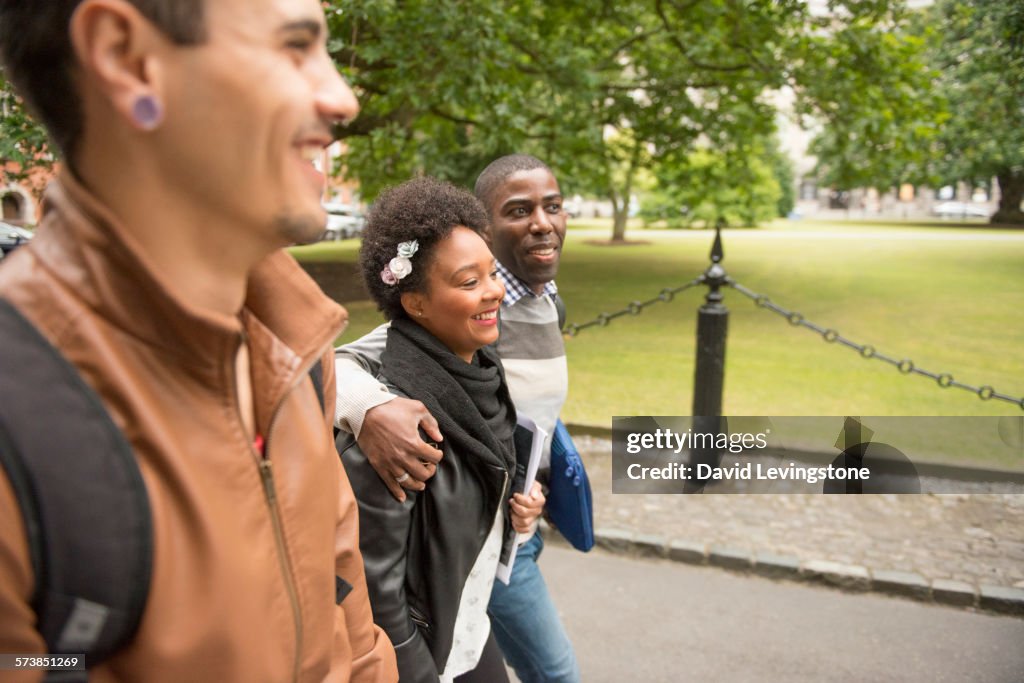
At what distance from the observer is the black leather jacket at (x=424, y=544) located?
1844 mm

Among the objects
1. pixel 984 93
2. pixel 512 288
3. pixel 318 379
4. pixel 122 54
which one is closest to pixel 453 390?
pixel 318 379

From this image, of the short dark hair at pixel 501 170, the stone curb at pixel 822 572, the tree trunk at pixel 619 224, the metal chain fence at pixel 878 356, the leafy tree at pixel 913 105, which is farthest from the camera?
the tree trunk at pixel 619 224

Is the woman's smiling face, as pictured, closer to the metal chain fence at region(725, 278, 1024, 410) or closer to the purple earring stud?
the purple earring stud

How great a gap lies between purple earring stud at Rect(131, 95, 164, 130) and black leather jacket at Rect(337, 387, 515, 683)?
113 centimetres

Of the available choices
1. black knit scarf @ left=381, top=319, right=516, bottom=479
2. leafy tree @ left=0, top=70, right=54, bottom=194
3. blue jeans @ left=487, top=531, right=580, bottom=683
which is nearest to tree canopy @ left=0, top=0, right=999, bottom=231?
leafy tree @ left=0, top=70, right=54, bottom=194

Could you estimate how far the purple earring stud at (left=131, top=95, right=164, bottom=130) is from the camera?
0.92m

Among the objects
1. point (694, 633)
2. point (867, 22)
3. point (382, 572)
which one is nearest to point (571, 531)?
point (382, 572)

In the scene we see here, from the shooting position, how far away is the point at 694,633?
402 centimetres

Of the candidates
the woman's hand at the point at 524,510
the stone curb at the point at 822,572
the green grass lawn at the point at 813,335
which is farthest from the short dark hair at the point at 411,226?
the green grass lawn at the point at 813,335

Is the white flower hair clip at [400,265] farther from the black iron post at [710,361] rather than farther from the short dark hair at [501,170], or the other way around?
the black iron post at [710,361]

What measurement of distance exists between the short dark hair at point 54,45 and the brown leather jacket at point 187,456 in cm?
9

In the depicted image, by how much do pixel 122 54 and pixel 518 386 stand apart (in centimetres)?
180

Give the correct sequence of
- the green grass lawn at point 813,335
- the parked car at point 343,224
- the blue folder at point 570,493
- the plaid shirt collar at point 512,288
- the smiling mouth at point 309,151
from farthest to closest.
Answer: the parked car at point 343,224 < the green grass lawn at point 813,335 < the plaid shirt collar at point 512,288 < the blue folder at point 570,493 < the smiling mouth at point 309,151

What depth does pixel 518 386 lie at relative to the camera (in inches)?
102
